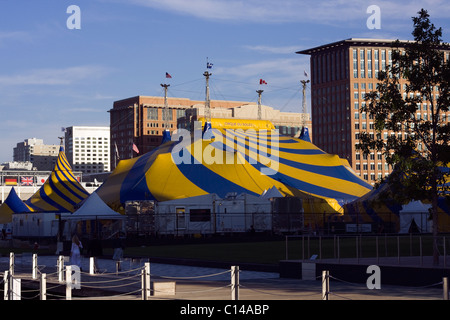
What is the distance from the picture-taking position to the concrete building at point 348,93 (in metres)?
181

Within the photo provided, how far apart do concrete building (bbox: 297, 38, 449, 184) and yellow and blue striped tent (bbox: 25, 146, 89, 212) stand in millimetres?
117185

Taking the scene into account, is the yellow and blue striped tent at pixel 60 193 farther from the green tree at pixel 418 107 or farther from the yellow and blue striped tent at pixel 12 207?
the green tree at pixel 418 107

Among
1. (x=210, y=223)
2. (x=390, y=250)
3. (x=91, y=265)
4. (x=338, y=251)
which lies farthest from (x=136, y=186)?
(x=338, y=251)

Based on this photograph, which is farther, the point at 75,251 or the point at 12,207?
the point at 12,207

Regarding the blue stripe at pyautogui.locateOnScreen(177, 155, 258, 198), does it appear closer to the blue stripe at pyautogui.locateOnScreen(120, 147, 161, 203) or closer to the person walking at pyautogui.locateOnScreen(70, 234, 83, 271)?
the blue stripe at pyautogui.locateOnScreen(120, 147, 161, 203)

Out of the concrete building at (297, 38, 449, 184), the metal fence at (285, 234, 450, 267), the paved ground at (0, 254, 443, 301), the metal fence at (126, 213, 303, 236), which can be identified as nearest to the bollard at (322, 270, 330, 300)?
the paved ground at (0, 254, 443, 301)

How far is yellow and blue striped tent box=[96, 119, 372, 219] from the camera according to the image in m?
58.8

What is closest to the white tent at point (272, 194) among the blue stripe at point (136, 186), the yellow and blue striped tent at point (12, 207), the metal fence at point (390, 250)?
the blue stripe at point (136, 186)

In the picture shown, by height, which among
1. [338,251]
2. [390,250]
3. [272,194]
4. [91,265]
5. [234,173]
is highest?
[234,173]

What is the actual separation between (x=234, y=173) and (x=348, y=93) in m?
124

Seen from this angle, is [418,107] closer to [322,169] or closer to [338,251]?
[338,251]

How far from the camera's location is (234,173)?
202 feet

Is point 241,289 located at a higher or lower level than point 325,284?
lower

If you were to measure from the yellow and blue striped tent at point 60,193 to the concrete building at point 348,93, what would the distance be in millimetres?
117185
